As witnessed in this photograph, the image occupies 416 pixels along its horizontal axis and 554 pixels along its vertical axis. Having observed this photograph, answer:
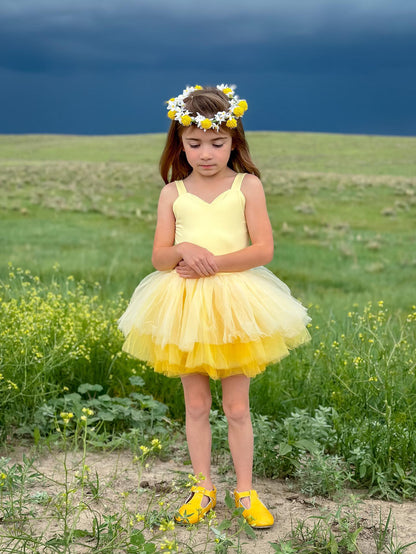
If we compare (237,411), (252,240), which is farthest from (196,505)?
(252,240)

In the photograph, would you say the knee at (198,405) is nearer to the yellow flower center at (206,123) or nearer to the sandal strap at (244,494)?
the sandal strap at (244,494)

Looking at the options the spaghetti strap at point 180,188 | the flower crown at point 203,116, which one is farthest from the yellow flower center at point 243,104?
the spaghetti strap at point 180,188

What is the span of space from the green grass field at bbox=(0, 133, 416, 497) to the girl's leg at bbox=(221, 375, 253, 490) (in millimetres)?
385

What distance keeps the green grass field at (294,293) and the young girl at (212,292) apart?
64 cm

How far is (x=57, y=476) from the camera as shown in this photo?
4168 millimetres

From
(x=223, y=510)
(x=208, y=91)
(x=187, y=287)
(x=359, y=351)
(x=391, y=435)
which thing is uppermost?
(x=208, y=91)

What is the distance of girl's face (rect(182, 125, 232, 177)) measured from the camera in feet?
11.3

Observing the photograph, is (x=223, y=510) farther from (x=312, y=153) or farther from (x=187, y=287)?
(x=312, y=153)

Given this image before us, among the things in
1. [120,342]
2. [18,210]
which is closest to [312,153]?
[18,210]

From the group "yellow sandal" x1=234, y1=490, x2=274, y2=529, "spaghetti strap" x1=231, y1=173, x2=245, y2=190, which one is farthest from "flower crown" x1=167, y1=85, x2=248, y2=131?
"yellow sandal" x1=234, y1=490, x2=274, y2=529

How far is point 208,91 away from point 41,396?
2.53 meters

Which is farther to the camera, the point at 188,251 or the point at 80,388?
the point at 80,388

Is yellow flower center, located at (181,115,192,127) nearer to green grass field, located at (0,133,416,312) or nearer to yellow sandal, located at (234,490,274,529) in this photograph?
yellow sandal, located at (234,490,274,529)

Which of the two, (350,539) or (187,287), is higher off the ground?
(187,287)
